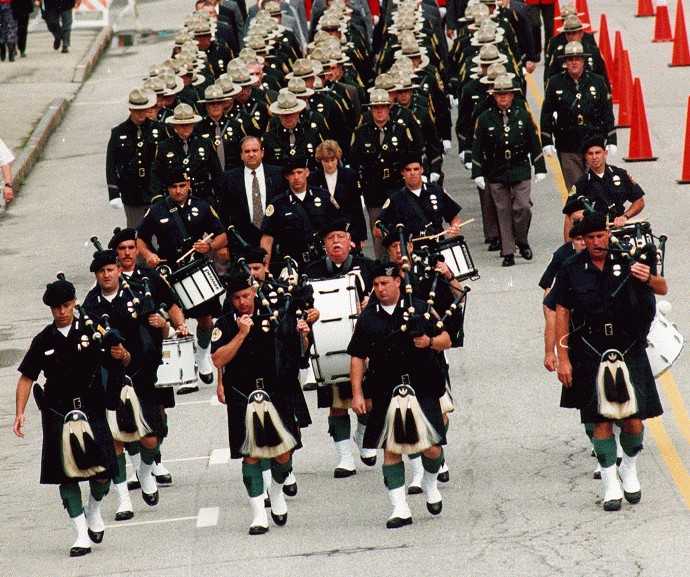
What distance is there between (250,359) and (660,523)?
296 centimetres

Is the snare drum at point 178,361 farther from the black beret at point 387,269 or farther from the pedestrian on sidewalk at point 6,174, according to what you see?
A: the pedestrian on sidewalk at point 6,174

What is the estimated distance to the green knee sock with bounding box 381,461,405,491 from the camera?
47.3 feet

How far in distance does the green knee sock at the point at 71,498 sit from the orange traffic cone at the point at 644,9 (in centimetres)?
2660

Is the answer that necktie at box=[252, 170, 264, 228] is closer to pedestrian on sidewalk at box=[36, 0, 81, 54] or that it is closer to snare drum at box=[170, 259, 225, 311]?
snare drum at box=[170, 259, 225, 311]

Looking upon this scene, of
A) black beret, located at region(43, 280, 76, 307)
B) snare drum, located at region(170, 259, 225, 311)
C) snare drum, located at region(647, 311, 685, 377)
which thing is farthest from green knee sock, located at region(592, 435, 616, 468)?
snare drum, located at region(170, 259, 225, 311)

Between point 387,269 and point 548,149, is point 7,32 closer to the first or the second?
point 548,149

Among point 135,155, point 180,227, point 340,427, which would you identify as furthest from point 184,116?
point 340,427

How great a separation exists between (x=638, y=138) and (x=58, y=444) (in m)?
14.2

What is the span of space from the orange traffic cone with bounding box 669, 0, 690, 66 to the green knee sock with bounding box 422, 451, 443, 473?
2001 centimetres

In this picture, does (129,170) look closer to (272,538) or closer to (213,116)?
(213,116)

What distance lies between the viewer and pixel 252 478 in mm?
14547

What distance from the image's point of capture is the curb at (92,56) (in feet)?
127

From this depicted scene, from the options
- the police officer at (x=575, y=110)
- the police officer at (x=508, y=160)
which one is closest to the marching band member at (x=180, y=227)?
the police officer at (x=508, y=160)

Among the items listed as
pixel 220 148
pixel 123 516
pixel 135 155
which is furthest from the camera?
pixel 220 148
